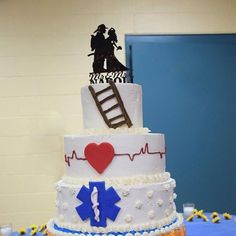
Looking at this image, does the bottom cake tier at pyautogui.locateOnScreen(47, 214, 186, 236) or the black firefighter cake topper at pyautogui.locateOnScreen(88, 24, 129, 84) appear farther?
the black firefighter cake topper at pyautogui.locateOnScreen(88, 24, 129, 84)

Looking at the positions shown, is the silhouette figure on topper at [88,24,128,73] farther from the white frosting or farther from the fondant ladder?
the white frosting

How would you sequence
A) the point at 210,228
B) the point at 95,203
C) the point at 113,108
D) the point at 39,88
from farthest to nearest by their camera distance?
Result: the point at 39,88 < the point at 210,228 < the point at 113,108 < the point at 95,203

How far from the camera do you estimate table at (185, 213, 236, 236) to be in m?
2.74

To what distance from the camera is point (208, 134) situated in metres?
4.04

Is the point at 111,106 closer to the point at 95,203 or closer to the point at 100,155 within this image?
the point at 100,155

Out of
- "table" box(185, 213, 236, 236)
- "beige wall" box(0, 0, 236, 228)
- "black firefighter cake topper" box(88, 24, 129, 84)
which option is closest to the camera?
"black firefighter cake topper" box(88, 24, 129, 84)

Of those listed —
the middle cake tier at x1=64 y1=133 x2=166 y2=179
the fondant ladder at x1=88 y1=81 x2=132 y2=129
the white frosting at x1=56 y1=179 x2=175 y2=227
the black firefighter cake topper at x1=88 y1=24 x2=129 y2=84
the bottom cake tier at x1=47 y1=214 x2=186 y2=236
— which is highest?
the black firefighter cake topper at x1=88 y1=24 x2=129 y2=84

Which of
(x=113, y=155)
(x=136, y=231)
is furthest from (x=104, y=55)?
(x=136, y=231)

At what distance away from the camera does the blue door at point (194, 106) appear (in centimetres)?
399

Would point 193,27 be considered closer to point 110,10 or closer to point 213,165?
point 110,10

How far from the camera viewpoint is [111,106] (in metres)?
2.23

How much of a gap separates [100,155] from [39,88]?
2.01 metres

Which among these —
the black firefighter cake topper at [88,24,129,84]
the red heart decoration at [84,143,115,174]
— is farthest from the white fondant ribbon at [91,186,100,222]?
the black firefighter cake topper at [88,24,129,84]

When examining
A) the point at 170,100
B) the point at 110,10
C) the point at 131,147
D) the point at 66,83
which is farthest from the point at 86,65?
the point at 131,147
